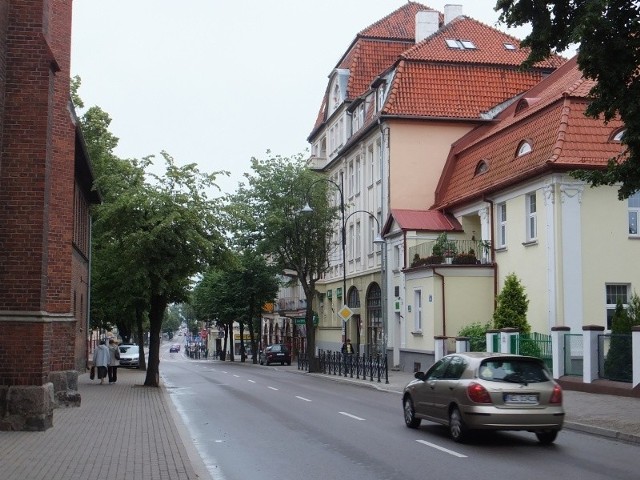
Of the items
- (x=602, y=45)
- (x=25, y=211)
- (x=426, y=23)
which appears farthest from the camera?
(x=426, y=23)

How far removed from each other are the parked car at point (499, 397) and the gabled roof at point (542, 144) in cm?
1276

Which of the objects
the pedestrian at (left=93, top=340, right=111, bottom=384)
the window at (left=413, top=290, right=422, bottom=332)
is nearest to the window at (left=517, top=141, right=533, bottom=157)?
the window at (left=413, top=290, right=422, bottom=332)

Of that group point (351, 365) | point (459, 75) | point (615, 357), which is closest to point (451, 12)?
point (459, 75)

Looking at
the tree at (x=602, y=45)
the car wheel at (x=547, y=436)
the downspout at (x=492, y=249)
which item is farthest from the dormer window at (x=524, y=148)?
the car wheel at (x=547, y=436)

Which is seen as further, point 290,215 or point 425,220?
point 290,215

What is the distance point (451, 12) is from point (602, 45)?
4035 cm

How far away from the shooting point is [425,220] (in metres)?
39.2

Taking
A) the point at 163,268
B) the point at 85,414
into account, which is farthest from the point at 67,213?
the point at 163,268

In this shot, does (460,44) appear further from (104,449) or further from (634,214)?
(104,449)

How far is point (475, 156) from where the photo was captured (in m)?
38.3

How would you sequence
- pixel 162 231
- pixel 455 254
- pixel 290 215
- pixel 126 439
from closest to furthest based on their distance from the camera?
pixel 126 439 → pixel 162 231 → pixel 455 254 → pixel 290 215

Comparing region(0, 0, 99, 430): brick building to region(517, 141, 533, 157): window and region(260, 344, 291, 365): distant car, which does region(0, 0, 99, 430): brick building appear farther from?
region(260, 344, 291, 365): distant car

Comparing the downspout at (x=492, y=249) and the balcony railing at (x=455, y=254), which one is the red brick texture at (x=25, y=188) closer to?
the downspout at (x=492, y=249)

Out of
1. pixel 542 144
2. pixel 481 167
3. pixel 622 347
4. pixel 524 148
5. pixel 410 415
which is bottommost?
pixel 410 415
